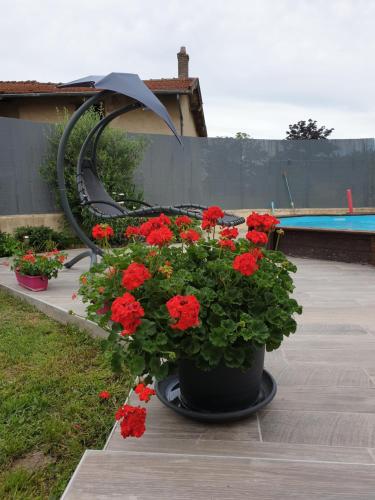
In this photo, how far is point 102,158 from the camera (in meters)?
7.12

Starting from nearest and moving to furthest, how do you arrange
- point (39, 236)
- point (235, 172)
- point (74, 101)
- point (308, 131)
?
point (39, 236) → point (235, 172) → point (74, 101) → point (308, 131)

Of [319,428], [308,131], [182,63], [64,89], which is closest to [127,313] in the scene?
[319,428]

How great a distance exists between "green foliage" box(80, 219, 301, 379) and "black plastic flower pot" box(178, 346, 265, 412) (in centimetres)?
9

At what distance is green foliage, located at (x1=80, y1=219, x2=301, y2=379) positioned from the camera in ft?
4.37

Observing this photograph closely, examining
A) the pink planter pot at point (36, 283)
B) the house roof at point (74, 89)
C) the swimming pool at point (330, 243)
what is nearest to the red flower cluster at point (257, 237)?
the pink planter pot at point (36, 283)

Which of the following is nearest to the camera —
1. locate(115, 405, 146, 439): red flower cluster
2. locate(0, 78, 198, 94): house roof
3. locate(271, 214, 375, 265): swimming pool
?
locate(115, 405, 146, 439): red flower cluster

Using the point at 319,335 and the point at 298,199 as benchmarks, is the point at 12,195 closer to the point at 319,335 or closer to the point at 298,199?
the point at 319,335

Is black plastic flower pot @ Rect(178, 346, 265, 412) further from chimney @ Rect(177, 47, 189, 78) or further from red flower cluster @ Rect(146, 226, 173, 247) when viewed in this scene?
chimney @ Rect(177, 47, 189, 78)

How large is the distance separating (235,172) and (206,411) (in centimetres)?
941

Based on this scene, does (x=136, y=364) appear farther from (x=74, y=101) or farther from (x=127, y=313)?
(x=74, y=101)

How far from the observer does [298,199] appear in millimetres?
11227

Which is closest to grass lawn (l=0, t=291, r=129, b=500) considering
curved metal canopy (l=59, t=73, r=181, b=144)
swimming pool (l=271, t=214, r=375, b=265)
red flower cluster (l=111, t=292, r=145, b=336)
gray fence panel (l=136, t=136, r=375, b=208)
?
red flower cluster (l=111, t=292, r=145, b=336)

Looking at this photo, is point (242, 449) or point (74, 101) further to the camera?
point (74, 101)

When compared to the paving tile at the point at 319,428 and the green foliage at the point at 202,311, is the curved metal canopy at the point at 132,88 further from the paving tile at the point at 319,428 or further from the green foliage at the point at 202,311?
the paving tile at the point at 319,428
